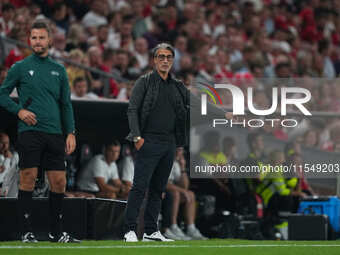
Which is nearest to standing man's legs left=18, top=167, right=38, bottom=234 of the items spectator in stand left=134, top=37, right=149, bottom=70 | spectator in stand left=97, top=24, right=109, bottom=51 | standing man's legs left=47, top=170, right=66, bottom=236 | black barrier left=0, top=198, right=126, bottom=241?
standing man's legs left=47, top=170, right=66, bottom=236

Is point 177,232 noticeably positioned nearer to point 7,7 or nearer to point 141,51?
point 7,7

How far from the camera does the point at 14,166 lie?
1005 centimetres

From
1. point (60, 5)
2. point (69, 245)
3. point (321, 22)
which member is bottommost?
point (69, 245)

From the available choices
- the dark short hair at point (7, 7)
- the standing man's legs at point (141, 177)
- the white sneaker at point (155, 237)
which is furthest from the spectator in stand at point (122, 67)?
the white sneaker at point (155, 237)

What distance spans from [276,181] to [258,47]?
634cm

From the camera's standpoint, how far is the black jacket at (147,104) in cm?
776

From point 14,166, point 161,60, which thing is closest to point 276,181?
point 14,166

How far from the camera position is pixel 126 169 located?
11.7 metres

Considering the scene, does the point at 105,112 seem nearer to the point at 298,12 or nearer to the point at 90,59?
the point at 90,59

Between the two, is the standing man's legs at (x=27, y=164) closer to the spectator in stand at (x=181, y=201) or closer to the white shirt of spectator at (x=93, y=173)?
the white shirt of spectator at (x=93, y=173)

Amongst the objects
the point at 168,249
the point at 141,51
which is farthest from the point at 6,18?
the point at 168,249

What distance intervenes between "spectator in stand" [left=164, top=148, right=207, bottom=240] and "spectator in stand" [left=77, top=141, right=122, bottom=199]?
2.72ft

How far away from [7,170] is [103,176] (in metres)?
1.56

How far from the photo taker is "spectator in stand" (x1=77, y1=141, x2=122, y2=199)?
11117mm
